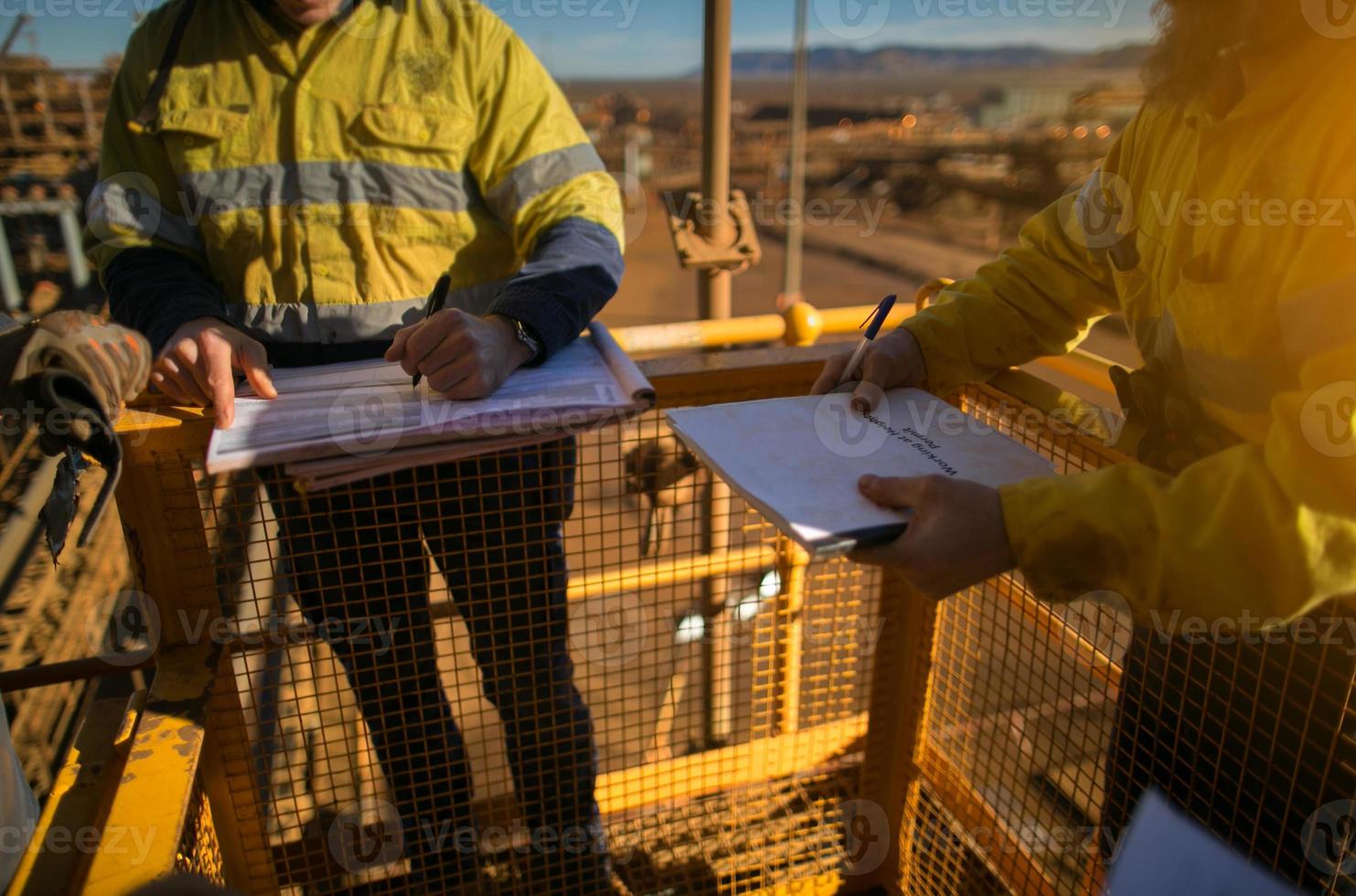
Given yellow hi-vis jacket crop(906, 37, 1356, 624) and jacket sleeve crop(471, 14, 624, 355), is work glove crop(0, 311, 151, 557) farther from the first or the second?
yellow hi-vis jacket crop(906, 37, 1356, 624)

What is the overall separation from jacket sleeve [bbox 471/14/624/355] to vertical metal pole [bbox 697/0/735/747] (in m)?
0.92

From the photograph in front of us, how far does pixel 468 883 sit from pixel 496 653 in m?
0.57

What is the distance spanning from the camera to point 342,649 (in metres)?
1.88

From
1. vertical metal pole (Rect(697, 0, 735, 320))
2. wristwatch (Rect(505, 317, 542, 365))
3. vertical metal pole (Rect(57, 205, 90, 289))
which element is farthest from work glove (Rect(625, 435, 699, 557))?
vertical metal pole (Rect(57, 205, 90, 289))

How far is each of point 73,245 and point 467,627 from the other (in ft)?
28.2

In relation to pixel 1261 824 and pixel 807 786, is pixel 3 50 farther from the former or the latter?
pixel 1261 824

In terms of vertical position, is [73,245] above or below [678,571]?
below

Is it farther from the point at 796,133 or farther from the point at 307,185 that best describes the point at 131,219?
the point at 796,133

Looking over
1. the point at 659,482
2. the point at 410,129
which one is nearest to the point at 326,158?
the point at 410,129

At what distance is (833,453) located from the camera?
4.40 ft

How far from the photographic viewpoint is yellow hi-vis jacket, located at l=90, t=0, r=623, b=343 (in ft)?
6.10

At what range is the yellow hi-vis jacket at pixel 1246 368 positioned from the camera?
0.98 metres

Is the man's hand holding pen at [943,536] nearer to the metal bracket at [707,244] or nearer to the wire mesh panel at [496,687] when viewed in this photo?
the wire mesh panel at [496,687]

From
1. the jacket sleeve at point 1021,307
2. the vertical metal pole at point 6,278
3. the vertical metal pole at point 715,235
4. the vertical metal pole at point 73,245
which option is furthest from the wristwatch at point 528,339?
the vertical metal pole at point 73,245
